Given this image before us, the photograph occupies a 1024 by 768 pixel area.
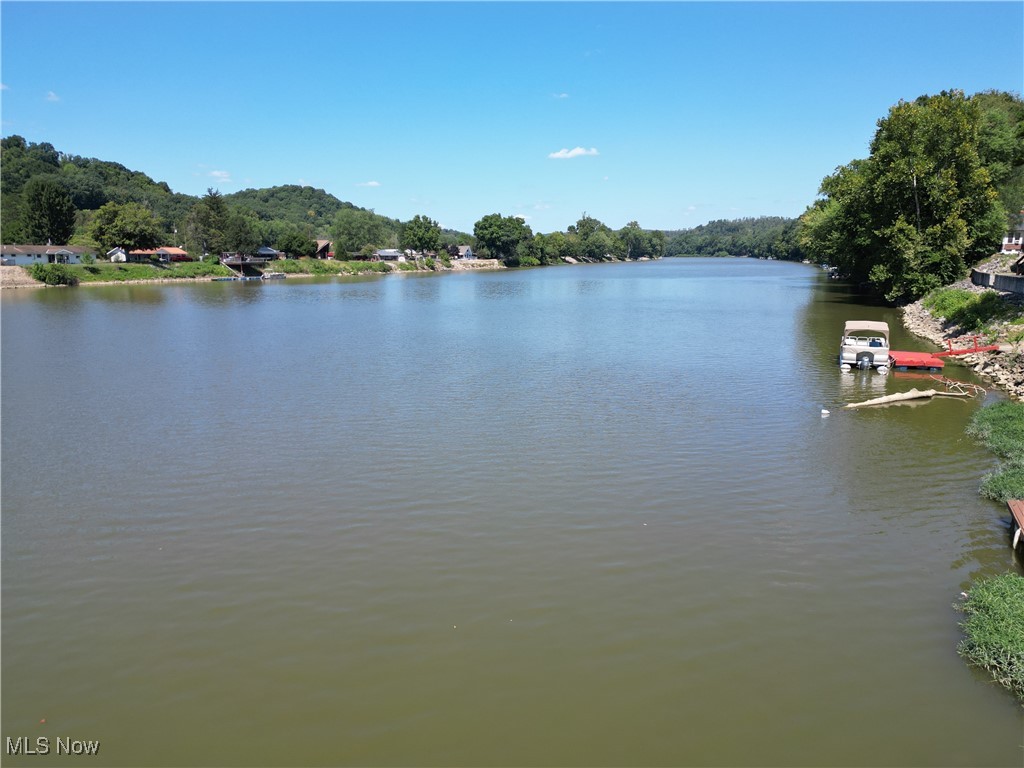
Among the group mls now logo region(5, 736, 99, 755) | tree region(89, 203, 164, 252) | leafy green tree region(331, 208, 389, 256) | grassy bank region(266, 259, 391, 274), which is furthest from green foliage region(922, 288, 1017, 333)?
leafy green tree region(331, 208, 389, 256)

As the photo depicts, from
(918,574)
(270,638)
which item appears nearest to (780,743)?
(918,574)

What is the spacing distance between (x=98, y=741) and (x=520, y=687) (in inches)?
194

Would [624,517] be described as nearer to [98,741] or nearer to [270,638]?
[270,638]

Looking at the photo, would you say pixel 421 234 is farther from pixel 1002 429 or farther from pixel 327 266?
pixel 1002 429

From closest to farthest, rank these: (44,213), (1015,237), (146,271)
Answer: (1015,237) → (146,271) → (44,213)

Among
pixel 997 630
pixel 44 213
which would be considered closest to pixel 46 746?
pixel 997 630

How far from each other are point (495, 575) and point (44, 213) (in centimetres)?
11580

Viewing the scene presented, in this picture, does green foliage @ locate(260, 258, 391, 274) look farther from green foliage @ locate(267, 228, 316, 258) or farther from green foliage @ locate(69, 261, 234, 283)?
green foliage @ locate(69, 261, 234, 283)

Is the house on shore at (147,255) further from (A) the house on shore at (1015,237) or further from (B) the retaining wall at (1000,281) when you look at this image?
(A) the house on shore at (1015,237)

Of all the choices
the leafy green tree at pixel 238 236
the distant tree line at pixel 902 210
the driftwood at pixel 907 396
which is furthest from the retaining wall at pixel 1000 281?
the leafy green tree at pixel 238 236

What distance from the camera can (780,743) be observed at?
7547 mm

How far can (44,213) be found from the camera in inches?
3912

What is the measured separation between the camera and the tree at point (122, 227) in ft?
326

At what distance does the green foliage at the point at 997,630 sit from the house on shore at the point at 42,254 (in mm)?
107563
